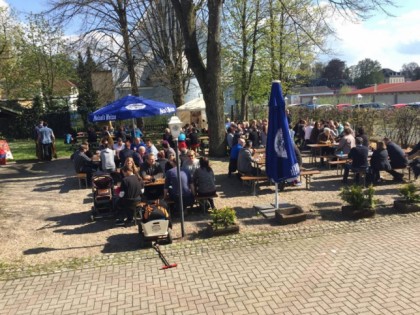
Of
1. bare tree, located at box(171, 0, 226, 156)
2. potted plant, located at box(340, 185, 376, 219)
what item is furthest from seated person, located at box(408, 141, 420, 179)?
bare tree, located at box(171, 0, 226, 156)

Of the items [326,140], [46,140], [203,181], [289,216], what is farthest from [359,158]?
[46,140]

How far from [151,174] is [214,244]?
3786mm

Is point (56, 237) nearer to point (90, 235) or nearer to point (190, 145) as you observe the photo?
point (90, 235)

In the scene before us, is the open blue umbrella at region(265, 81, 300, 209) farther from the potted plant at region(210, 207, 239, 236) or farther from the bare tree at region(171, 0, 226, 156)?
the bare tree at region(171, 0, 226, 156)

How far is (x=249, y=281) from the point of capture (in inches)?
236

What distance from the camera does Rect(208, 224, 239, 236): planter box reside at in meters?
A: 7.91

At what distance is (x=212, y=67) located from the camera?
16.2 meters

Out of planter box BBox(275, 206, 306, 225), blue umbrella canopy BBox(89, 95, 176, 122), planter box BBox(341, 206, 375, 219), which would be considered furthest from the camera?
blue umbrella canopy BBox(89, 95, 176, 122)

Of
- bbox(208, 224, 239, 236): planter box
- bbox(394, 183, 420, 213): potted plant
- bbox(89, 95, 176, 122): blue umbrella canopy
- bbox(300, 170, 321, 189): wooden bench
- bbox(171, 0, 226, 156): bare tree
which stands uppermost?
bbox(171, 0, 226, 156): bare tree

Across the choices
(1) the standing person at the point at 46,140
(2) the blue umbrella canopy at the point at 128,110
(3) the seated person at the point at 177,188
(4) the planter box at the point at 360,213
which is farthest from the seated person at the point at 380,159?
(1) the standing person at the point at 46,140

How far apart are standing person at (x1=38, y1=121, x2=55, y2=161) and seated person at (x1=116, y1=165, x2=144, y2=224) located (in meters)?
10.8

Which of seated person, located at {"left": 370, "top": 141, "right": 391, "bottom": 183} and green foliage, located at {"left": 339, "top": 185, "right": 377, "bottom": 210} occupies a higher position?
seated person, located at {"left": 370, "top": 141, "right": 391, "bottom": 183}

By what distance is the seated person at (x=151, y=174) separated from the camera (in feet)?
32.9

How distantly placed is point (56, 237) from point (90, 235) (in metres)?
0.74
